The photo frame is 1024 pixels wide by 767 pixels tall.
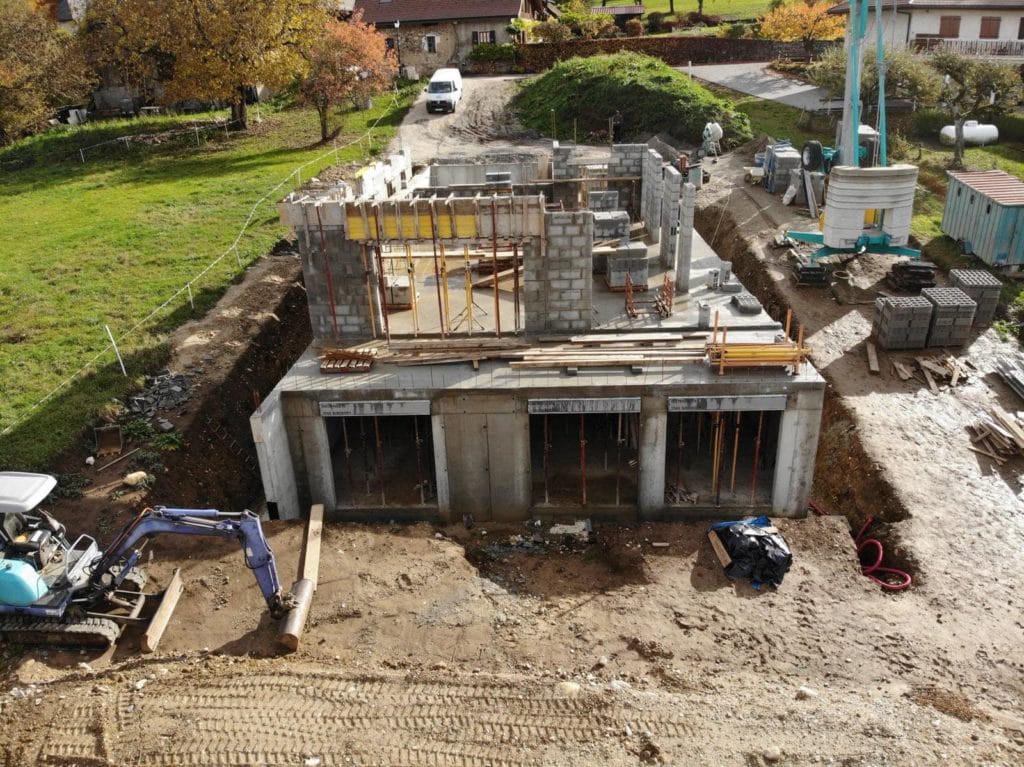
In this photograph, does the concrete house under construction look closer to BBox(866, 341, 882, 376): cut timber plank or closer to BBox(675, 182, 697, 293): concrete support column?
BBox(675, 182, 697, 293): concrete support column

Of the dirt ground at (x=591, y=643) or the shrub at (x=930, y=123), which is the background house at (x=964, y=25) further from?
the dirt ground at (x=591, y=643)

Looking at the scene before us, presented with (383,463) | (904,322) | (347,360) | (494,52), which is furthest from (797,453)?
(494,52)

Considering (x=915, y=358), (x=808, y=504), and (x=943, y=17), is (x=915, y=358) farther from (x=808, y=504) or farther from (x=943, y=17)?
(x=943, y=17)

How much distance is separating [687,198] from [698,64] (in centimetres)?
3717

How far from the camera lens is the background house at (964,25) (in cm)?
4047

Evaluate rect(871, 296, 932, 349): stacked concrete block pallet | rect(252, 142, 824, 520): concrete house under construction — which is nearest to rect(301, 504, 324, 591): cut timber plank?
rect(252, 142, 824, 520): concrete house under construction

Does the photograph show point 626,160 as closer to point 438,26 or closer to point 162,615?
point 162,615

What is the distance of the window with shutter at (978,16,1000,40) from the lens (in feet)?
134

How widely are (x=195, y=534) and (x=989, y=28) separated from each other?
46.2 metres

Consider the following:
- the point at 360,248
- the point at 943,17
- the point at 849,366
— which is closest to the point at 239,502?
the point at 360,248

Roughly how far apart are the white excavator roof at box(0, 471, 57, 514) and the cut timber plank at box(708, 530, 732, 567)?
11.3 metres

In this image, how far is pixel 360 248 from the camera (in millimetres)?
16969

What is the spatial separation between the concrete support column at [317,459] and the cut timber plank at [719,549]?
7.86 meters

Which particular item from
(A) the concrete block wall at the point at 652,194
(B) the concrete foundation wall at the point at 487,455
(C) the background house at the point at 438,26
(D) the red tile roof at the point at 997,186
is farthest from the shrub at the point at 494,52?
(B) the concrete foundation wall at the point at 487,455
